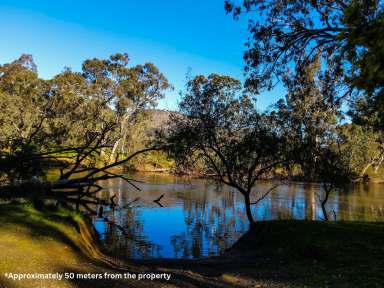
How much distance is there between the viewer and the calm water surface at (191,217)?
1816 centimetres

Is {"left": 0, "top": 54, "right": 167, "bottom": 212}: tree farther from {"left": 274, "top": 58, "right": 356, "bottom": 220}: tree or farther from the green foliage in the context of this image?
{"left": 274, "top": 58, "right": 356, "bottom": 220}: tree

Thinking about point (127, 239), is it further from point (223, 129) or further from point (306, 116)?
point (306, 116)

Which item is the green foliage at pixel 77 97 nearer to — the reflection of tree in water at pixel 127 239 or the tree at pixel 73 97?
the tree at pixel 73 97

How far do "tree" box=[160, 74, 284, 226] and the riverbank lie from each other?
568cm

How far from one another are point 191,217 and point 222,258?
12490mm

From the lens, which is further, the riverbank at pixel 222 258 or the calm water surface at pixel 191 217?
the calm water surface at pixel 191 217

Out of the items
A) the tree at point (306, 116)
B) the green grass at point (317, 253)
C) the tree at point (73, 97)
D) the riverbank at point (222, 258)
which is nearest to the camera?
the riverbank at point (222, 258)

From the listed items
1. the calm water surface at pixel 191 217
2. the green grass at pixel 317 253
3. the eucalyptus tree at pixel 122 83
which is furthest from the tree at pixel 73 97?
the green grass at pixel 317 253

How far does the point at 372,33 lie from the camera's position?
6422 millimetres

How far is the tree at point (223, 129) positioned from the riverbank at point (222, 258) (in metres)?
5.68

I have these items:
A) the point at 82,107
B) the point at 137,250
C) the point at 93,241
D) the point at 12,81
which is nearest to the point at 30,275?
the point at 93,241

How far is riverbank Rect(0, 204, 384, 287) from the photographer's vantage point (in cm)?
789

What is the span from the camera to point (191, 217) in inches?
1046

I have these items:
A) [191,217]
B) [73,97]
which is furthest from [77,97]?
[191,217]
